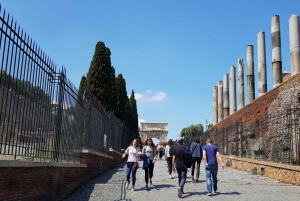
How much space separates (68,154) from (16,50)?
3810 millimetres

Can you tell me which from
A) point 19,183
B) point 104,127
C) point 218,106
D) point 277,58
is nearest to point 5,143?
point 19,183

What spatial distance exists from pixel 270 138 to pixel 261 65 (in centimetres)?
900

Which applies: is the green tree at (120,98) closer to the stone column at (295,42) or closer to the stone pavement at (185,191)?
the stone column at (295,42)

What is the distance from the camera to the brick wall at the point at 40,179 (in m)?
4.92

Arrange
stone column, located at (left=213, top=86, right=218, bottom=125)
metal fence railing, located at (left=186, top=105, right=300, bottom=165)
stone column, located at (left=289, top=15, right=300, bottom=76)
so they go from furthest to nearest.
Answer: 1. stone column, located at (left=213, top=86, right=218, bottom=125)
2. stone column, located at (left=289, top=15, right=300, bottom=76)
3. metal fence railing, located at (left=186, top=105, right=300, bottom=165)

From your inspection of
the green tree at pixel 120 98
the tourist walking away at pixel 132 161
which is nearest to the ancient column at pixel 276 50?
the tourist walking away at pixel 132 161

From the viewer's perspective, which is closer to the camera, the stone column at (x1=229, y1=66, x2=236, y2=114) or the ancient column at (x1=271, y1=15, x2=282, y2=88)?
the ancient column at (x1=271, y1=15, x2=282, y2=88)

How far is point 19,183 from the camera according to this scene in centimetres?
530

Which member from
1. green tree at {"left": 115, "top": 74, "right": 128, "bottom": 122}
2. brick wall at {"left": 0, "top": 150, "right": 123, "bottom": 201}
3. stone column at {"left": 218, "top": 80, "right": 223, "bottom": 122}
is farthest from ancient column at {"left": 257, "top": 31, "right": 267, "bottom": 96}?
brick wall at {"left": 0, "top": 150, "right": 123, "bottom": 201}

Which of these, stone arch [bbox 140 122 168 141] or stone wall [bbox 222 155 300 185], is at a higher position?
stone arch [bbox 140 122 168 141]

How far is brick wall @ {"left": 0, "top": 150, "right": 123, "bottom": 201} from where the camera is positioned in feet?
16.1

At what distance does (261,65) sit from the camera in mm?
22250

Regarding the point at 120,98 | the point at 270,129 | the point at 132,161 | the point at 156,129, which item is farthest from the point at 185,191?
the point at 156,129

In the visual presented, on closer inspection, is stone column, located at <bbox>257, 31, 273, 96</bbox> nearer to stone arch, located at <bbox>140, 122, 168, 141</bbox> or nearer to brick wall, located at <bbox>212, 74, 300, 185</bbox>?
brick wall, located at <bbox>212, 74, 300, 185</bbox>
